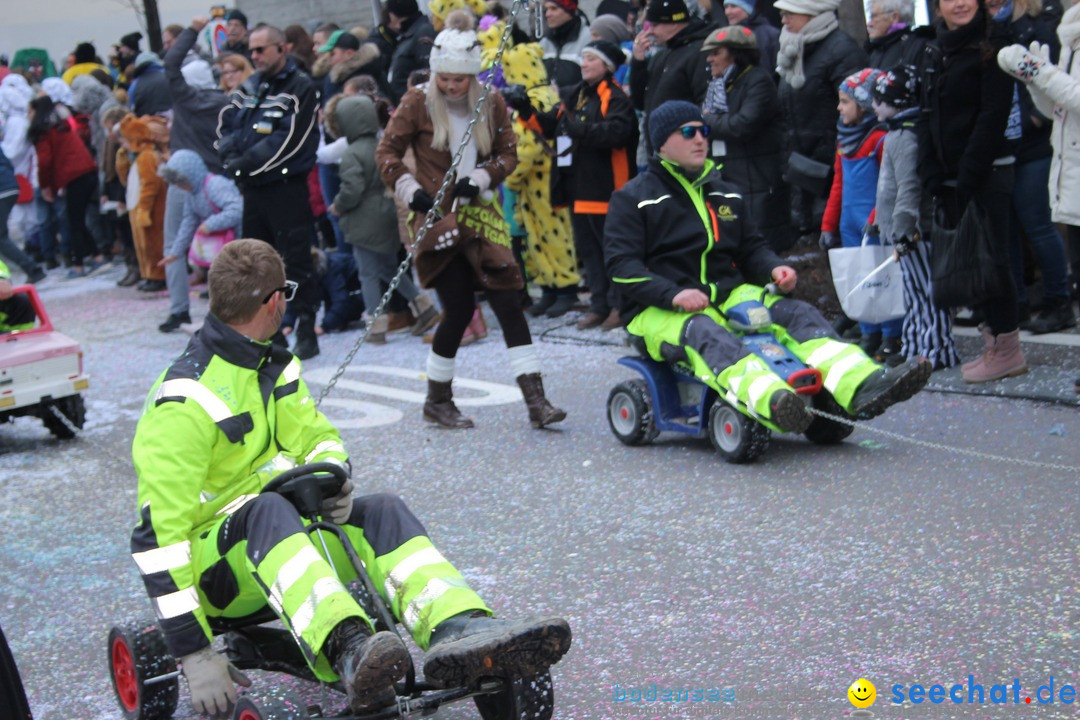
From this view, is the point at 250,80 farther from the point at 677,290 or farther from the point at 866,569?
the point at 866,569

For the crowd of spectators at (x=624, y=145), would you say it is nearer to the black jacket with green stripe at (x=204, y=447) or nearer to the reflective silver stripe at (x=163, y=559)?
the black jacket with green stripe at (x=204, y=447)

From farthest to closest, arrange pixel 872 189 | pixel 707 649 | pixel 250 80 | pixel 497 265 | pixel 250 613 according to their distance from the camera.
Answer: pixel 250 80 < pixel 872 189 < pixel 497 265 < pixel 707 649 < pixel 250 613

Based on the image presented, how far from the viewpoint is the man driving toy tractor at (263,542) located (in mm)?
3486

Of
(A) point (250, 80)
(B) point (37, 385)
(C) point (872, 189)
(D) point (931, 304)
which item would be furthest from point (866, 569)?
(A) point (250, 80)

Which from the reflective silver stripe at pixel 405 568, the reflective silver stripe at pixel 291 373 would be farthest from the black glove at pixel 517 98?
the reflective silver stripe at pixel 405 568

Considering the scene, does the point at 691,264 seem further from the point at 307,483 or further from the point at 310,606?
the point at 310,606

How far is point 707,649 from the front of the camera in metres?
4.38

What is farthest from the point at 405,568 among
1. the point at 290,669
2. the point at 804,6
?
the point at 804,6

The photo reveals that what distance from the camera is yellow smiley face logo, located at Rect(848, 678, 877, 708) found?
3.87 meters

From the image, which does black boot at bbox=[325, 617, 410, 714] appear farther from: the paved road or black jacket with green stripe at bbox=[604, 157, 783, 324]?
black jacket with green stripe at bbox=[604, 157, 783, 324]

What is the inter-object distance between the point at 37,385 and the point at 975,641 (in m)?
5.77

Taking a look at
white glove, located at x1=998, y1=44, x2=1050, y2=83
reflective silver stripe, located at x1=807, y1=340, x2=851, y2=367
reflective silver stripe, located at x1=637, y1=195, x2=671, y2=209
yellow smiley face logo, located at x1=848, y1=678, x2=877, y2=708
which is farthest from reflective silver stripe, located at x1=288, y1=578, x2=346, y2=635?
white glove, located at x1=998, y1=44, x2=1050, y2=83

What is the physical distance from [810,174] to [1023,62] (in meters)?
2.20

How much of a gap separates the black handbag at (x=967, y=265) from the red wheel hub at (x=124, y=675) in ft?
15.1
